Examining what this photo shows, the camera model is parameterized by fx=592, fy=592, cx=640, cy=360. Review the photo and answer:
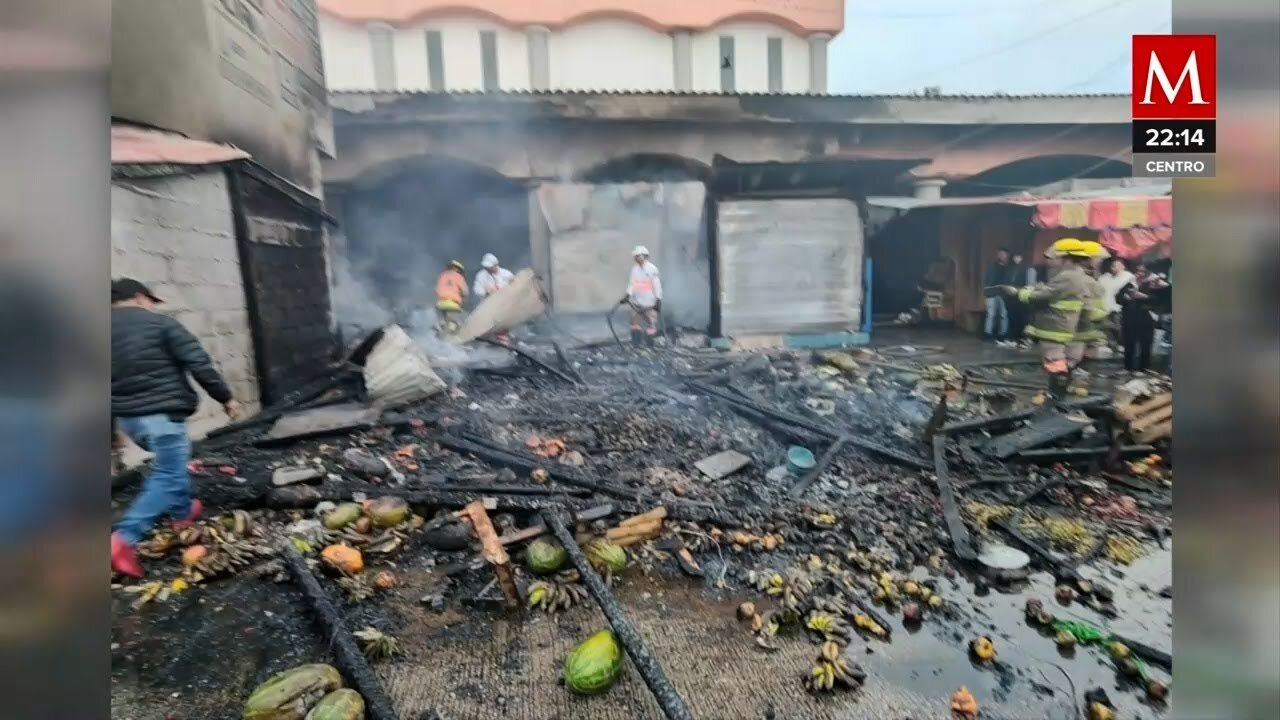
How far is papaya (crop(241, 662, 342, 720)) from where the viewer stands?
1888 mm

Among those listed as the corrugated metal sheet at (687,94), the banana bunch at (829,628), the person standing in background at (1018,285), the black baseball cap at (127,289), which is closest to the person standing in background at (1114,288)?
the person standing in background at (1018,285)

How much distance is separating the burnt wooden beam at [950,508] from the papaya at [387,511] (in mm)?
2424

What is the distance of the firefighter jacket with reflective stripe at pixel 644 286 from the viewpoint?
9.43 feet

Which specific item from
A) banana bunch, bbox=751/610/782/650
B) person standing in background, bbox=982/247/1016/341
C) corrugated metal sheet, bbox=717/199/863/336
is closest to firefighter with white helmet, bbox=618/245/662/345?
corrugated metal sheet, bbox=717/199/863/336

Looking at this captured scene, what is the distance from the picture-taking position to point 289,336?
2.53m

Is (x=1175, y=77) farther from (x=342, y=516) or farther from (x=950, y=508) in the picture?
(x=342, y=516)

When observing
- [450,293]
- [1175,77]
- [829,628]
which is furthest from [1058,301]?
[450,293]

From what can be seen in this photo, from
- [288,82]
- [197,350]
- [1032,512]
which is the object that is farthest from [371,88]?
[1032,512]

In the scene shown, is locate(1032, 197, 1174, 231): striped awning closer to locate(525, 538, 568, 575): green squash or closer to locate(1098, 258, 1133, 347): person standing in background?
locate(1098, 258, 1133, 347): person standing in background

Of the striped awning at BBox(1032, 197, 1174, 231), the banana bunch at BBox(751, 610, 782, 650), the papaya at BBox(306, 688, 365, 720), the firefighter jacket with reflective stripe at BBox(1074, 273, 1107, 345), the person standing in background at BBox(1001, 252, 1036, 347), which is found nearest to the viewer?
the papaya at BBox(306, 688, 365, 720)

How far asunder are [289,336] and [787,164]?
2.47 meters

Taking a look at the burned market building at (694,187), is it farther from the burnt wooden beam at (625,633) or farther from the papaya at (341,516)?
the burnt wooden beam at (625,633)

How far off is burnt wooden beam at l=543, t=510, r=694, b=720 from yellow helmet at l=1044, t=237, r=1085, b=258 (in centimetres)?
263

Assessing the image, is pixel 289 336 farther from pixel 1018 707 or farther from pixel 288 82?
pixel 1018 707
